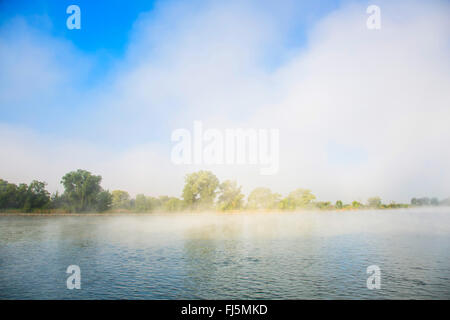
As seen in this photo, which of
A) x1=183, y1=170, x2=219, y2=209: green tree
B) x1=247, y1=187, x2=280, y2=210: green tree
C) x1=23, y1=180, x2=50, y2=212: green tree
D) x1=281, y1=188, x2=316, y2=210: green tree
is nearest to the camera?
x1=23, y1=180, x2=50, y2=212: green tree

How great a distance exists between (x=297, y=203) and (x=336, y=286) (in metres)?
152

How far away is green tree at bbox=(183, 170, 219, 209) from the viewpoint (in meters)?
125

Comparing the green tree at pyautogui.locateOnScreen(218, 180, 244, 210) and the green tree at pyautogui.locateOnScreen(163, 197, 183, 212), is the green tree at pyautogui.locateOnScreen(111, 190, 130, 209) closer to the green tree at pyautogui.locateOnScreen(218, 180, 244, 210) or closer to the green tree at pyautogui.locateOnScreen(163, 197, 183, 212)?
the green tree at pyautogui.locateOnScreen(163, 197, 183, 212)

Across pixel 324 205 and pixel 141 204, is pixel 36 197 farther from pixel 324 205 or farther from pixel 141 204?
pixel 324 205

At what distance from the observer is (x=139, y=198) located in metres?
133

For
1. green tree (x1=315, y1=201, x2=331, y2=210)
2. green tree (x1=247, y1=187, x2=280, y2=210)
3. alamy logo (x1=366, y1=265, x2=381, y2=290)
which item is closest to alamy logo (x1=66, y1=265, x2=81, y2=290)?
alamy logo (x1=366, y1=265, x2=381, y2=290)

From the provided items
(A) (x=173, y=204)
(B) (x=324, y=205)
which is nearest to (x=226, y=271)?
(A) (x=173, y=204)

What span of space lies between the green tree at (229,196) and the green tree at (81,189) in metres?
52.8

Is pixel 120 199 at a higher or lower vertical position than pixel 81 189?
lower

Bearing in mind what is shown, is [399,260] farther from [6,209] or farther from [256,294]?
[6,209]

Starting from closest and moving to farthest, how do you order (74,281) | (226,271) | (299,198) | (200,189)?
(74,281) → (226,271) → (200,189) → (299,198)

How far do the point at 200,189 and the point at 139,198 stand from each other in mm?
29710

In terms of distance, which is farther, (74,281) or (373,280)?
(74,281)
